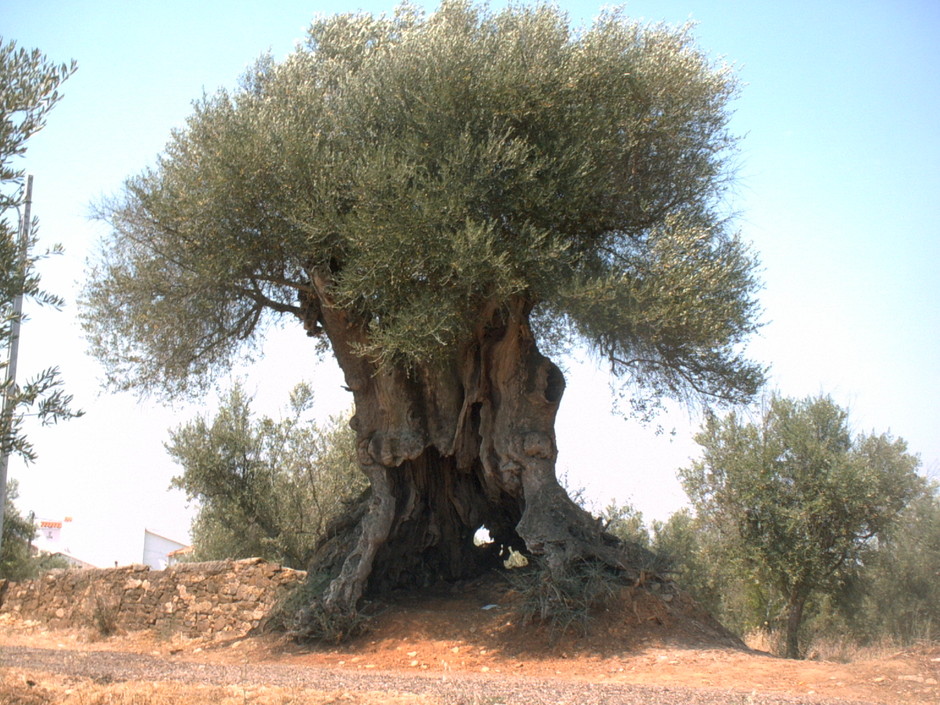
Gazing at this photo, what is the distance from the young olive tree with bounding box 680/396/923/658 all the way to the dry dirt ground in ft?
14.3

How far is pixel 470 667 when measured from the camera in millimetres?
10336

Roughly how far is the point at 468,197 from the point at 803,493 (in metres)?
8.97

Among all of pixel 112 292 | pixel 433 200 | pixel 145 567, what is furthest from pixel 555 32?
pixel 145 567

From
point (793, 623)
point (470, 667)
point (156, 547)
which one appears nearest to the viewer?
point (470, 667)

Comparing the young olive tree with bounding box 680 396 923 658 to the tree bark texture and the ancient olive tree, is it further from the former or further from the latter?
the ancient olive tree

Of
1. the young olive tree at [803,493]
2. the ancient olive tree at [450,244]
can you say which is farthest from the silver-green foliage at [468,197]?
the young olive tree at [803,493]

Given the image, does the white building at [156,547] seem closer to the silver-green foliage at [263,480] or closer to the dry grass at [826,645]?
the silver-green foliage at [263,480]

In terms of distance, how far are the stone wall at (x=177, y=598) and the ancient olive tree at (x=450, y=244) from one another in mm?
1316

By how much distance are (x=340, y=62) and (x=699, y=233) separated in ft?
21.1

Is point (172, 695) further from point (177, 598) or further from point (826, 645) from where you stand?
point (826, 645)

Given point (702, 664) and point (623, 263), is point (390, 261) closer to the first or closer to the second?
point (623, 263)

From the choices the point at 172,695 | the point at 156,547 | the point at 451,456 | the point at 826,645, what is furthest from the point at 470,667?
the point at 156,547

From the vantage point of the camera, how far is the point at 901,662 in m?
9.15

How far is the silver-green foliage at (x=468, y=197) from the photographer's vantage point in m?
10.6
